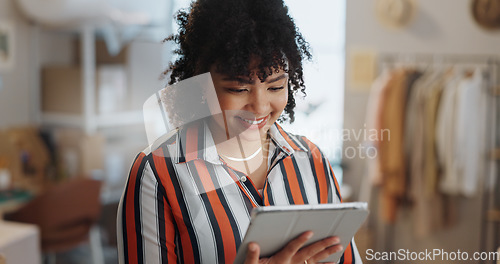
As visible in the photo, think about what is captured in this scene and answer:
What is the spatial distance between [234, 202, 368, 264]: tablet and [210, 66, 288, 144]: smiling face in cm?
17

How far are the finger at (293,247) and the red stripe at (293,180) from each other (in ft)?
0.46

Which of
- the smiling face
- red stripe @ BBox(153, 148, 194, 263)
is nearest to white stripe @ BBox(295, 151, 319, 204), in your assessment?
the smiling face

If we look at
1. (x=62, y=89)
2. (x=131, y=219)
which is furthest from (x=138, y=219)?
(x=62, y=89)

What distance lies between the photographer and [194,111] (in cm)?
77

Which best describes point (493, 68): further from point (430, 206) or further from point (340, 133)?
point (340, 133)

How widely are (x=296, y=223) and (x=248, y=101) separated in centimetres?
19

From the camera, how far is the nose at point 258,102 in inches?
28.2

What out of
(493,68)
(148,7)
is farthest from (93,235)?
(493,68)

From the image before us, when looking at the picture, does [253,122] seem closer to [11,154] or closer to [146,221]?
[146,221]

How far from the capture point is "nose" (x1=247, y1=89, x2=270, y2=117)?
0.72m

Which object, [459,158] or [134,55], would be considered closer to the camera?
[459,158]

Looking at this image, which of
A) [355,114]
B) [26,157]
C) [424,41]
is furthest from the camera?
[26,157]

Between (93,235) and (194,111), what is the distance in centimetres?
180

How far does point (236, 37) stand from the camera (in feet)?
2.27
